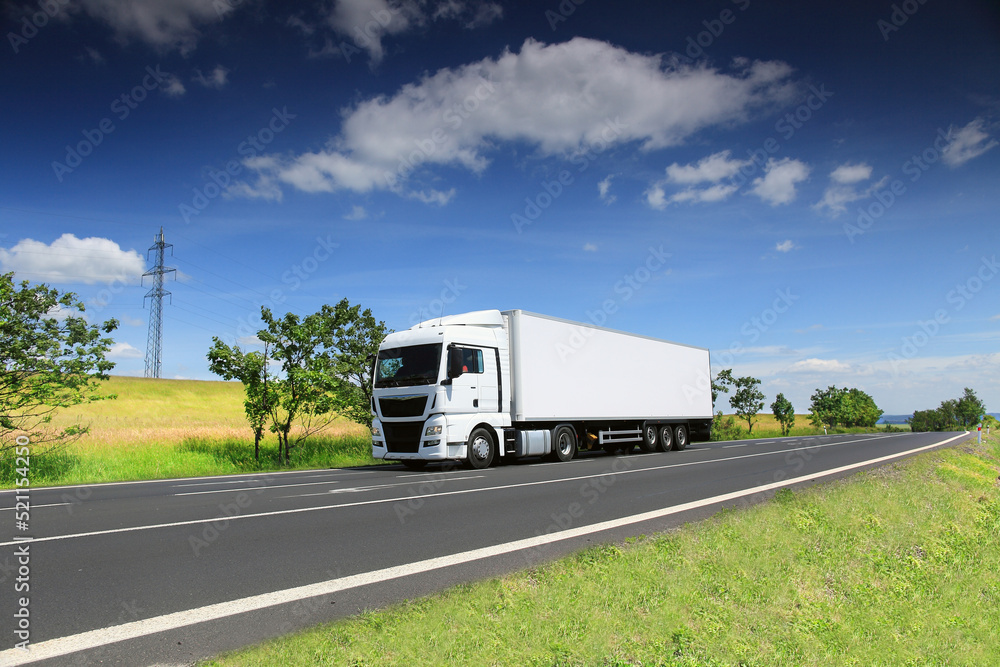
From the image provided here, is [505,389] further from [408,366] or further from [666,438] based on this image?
[666,438]

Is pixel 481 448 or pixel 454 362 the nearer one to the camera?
pixel 454 362

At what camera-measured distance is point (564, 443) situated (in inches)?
729

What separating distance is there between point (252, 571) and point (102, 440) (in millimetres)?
19830

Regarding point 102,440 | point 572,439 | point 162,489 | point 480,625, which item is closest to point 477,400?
point 572,439

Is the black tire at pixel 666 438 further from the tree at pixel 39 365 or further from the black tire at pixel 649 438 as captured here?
the tree at pixel 39 365

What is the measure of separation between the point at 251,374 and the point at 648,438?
45.9ft

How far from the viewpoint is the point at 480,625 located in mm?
3805

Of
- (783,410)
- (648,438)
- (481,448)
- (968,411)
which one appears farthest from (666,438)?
(968,411)

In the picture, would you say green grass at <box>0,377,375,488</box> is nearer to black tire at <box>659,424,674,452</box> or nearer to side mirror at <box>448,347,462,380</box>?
side mirror at <box>448,347,462,380</box>

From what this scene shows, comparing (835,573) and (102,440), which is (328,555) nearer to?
(835,573)

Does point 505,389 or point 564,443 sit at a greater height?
point 505,389

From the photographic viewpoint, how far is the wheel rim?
1570 cm

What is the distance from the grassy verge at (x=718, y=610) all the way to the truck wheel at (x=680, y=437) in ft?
58.6

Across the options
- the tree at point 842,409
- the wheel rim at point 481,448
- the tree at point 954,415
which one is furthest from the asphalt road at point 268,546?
the tree at point 954,415
